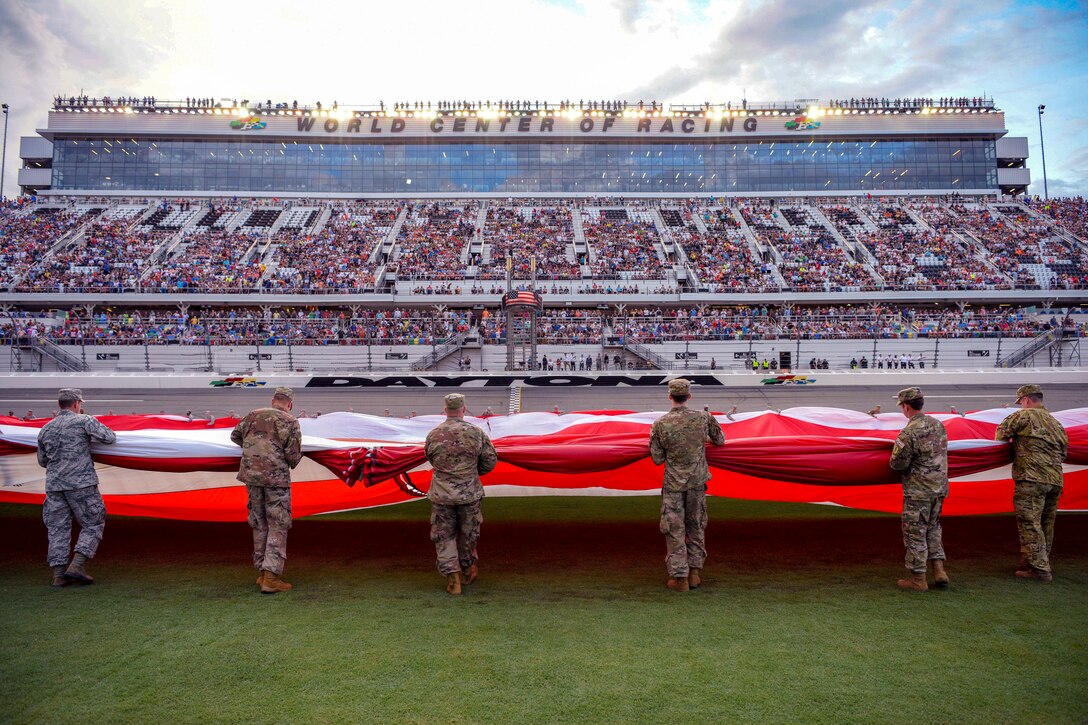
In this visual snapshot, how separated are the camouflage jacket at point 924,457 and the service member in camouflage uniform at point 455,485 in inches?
132

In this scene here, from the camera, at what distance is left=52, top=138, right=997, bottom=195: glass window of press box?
47.9 metres

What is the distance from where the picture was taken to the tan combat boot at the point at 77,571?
16.6 feet

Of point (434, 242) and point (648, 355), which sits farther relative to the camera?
point (434, 242)

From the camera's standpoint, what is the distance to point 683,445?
16.4 feet

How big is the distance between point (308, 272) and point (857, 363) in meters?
29.7

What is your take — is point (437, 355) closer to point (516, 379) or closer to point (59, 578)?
point (516, 379)

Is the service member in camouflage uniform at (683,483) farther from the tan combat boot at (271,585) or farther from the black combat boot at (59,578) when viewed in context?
the black combat boot at (59,578)

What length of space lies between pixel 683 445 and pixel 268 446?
3.43 metres

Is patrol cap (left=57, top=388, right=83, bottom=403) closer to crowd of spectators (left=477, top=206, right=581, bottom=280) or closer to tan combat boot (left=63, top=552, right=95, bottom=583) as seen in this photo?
tan combat boot (left=63, top=552, right=95, bottom=583)

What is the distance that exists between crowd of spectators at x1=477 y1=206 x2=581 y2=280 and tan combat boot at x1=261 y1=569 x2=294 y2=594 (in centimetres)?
3076

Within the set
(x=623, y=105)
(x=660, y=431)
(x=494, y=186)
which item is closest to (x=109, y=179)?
(x=494, y=186)

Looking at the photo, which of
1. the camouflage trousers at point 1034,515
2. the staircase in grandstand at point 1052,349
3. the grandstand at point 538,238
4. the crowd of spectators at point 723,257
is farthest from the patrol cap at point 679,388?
the crowd of spectators at point 723,257

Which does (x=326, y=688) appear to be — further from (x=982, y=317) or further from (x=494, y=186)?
(x=494, y=186)

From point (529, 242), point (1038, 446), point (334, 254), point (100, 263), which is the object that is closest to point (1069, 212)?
point (529, 242)
